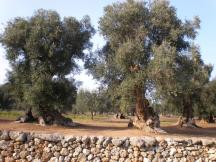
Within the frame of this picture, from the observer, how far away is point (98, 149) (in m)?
14.8

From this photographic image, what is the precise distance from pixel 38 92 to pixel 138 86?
714 centimetres

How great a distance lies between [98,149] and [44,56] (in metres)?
16.0

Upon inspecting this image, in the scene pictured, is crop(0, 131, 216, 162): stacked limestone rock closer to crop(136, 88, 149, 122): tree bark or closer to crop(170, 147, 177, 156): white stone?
crop(170, 147, 177, 156): white stone

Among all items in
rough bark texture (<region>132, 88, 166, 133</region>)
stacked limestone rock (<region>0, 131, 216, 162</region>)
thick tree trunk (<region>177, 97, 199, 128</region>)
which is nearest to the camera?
stacked limestone rock (<region>0, 131, 216, 162</region>)

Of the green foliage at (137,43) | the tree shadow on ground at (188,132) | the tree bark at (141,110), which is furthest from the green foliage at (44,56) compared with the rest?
the tree shadow on ground at (188,132)

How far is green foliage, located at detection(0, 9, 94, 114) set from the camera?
28797 millimetres

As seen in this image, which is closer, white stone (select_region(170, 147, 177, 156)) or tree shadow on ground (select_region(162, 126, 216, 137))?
white stone (select_region(170, 147, 177, 156))

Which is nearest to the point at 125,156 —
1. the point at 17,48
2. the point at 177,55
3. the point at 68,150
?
the point at 68,150

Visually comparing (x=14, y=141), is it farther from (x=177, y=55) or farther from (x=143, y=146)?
(x=177, y=55)

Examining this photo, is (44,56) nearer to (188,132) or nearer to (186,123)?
(188,132)

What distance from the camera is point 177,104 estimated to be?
4338 cm

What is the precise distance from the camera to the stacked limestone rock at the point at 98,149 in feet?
46.6

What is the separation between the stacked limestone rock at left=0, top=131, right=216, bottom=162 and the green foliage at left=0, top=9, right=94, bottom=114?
46.4 feet

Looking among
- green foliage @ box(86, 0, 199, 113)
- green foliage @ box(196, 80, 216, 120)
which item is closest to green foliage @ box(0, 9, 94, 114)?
green foliage @ box(86, 0, 199, 113)
